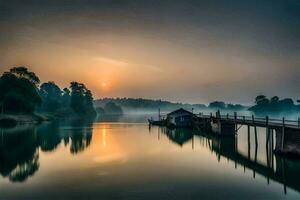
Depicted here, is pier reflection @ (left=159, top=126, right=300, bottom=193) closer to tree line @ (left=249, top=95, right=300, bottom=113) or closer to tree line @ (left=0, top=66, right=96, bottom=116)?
tree line @ (left=0, top=66, right=96, bottom=116)

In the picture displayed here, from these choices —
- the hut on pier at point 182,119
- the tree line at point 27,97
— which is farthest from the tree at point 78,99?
the hut on pier at point 182,119

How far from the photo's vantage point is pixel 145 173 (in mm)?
28844

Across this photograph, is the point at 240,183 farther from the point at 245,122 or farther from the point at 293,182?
the point at 245,122

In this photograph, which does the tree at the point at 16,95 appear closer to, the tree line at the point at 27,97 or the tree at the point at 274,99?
the tree line at the point at 27,97

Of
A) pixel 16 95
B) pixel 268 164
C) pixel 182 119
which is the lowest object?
pixel 268 164

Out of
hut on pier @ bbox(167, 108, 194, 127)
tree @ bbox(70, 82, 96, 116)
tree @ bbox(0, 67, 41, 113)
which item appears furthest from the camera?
tree @ bbox(70, 82, 96, 116)

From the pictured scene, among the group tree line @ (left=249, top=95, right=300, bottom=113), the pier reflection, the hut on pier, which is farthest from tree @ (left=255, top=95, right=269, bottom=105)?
the pier reflection

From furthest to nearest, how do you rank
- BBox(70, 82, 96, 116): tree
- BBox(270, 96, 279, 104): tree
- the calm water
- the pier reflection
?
BBox(270, 96, 279, 104): tree → BBox(70, 82, 96, 116): tree → the pier reflection → the calm water

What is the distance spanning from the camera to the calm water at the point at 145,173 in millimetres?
22031

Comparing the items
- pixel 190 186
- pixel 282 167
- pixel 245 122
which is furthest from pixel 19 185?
pixel 245 122

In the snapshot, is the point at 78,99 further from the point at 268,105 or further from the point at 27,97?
the point at 268,105

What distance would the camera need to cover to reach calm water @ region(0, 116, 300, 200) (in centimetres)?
2203

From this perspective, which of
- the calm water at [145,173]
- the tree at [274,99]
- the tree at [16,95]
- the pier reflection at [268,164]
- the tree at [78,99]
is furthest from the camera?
the tree at [274,99]

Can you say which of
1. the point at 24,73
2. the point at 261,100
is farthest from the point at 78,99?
the point at 261,100
